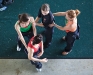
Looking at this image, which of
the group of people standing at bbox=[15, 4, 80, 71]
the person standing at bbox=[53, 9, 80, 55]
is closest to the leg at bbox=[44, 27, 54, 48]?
the group of people standing at bbox=[15, 4, 80, 71]

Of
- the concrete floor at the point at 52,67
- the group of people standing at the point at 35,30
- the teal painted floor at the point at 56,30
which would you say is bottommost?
the concrete floor at the point at 52,67

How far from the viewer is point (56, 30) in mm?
3635

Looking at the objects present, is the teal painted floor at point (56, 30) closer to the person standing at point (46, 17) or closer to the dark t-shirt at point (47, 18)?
the person standing at point (46, 17)

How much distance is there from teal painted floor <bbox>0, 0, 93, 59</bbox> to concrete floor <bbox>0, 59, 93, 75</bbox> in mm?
73

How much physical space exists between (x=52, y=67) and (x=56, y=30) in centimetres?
64

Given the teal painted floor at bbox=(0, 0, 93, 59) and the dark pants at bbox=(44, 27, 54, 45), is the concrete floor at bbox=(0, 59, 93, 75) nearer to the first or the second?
the teal painted floor at bbox=(0, 0, 93, 59)

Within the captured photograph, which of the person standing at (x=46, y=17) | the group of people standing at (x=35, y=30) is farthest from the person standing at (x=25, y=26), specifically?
the person standing at (x=46, y=17)

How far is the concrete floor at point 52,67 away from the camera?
328 centimetres

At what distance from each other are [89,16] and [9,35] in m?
1.37

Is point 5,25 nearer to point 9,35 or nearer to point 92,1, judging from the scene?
point 9,35

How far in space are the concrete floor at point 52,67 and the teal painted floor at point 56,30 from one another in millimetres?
73

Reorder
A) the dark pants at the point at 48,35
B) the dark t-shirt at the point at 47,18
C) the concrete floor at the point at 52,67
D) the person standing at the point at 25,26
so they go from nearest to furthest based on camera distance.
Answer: the person standing at the point at 25,26, the dark t-shirt at the point at 47,18, the dark pants at the point at 48,35, the concrete floor at the point at 52,67

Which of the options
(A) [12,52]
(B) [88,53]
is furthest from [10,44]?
(B) [88,53]

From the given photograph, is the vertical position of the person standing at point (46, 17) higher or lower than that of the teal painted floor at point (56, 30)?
higher
